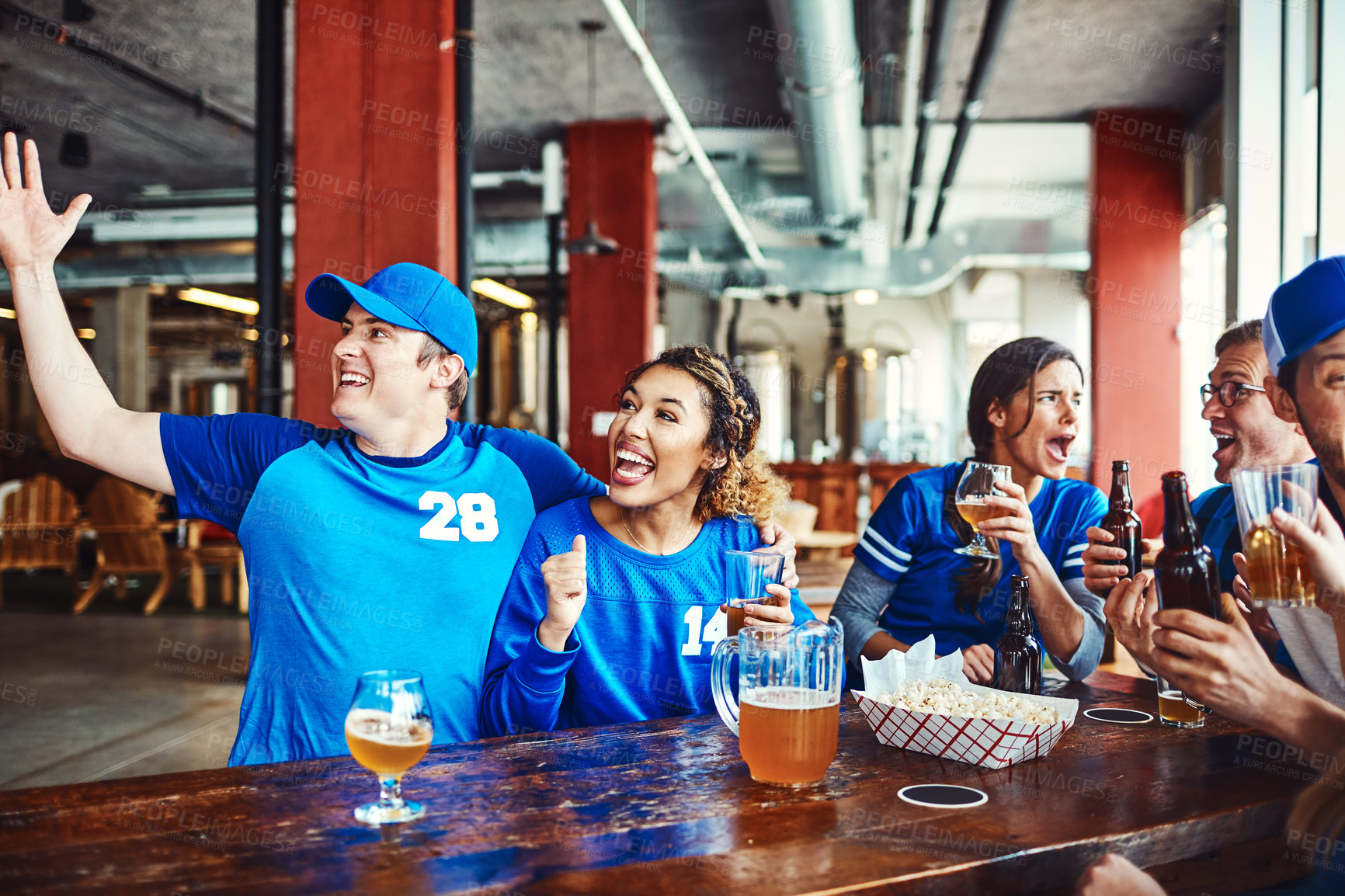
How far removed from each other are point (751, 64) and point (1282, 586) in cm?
632

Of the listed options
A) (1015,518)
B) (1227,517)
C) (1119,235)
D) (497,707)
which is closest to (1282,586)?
(1015,518)

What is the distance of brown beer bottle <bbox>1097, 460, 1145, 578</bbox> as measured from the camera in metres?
1.83

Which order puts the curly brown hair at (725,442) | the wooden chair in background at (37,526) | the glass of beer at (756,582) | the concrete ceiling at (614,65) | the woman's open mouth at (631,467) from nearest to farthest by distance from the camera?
the glass of beer at (756,582), the woman's open mouth at (631,467), the curly brown hair at (725,442), the concrete ceiling at (614,65), the wooden chair in background at (37,526)

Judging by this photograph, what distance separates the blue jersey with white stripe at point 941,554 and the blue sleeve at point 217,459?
1335mm

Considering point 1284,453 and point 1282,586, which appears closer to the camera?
point 1282,586

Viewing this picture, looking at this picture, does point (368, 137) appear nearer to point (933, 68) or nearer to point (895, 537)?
point (895, 537)

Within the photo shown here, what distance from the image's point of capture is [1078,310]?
48.4ft

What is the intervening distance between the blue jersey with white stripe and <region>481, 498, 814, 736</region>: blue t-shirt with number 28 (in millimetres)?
519

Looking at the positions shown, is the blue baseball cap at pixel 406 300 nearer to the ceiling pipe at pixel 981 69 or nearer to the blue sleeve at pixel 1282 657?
the blue sleeve at pixel 1282 657

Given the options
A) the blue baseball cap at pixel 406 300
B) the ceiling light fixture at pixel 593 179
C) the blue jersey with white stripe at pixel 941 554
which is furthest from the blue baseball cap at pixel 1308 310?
the ceiling light fixture at pixel 593 179

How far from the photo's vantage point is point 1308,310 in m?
1.41

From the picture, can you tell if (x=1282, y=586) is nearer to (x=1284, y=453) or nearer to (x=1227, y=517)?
(x=1227, y=517)

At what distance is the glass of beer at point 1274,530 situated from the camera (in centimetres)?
119

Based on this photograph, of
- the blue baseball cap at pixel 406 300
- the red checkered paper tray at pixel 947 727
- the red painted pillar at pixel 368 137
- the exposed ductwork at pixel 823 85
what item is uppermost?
the exposed ductwork at pixel 823 85
